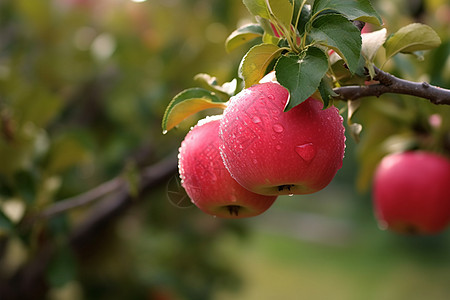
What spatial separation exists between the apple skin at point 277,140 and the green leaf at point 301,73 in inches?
1.4

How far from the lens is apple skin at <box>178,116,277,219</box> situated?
0.55 metres

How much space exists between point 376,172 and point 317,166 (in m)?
0.73

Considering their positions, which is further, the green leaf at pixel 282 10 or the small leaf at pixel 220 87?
the small leaf at pixel 220 87

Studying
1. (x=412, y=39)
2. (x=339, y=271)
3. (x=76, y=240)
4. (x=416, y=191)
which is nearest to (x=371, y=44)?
(x=412, y=39)

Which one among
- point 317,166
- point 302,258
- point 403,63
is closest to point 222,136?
point 317,166

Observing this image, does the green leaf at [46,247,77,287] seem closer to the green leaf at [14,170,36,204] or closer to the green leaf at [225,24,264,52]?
the green leaf at [14,170,36,204]

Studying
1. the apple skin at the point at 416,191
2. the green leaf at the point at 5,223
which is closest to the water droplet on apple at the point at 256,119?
the green leaf at the point at 5,223

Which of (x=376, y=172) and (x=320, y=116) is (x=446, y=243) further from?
(x=320, y=116)

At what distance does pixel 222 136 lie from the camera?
0.50m

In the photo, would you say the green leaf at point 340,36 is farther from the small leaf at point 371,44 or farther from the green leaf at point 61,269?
the green leaf at point 61,269

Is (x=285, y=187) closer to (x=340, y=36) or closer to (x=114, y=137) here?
(x=340, y=36)

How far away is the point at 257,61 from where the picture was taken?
51 cm

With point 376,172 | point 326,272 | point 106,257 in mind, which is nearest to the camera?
point 376,172

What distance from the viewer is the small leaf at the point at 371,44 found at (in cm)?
52
